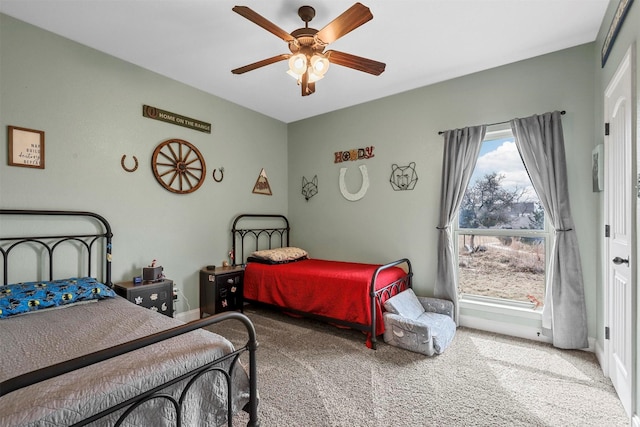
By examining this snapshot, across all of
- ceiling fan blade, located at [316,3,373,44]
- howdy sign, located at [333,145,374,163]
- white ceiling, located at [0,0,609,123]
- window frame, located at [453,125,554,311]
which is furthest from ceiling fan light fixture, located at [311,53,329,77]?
window frame, located at [453,125,554,311]

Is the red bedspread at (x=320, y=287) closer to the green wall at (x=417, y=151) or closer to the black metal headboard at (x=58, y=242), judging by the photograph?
the green wall at (x=417, y=151)

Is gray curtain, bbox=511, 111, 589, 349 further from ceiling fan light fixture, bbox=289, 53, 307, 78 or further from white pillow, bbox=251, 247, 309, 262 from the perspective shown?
white pillow, bbox=251, 247, 309, 262

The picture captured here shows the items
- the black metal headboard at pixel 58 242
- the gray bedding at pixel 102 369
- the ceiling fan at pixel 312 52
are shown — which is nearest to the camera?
the gray bedding at pixel 102 369

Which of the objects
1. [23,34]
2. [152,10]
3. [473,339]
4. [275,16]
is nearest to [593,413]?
[473,339]

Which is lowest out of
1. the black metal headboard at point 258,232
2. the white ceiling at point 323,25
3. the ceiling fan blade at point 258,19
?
the black metal headboard at point 258,232

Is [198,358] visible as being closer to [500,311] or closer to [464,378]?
[464,378]

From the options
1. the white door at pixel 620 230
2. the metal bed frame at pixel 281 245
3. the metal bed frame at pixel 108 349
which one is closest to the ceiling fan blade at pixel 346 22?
the white door at pixel 620 230

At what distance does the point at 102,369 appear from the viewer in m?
1.17

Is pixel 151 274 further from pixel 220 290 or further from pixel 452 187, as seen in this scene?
pixel 452 187

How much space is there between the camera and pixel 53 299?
204 centimetres

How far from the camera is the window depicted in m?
2.94

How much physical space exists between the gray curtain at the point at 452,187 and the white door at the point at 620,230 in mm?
1038

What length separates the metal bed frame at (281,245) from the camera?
271 centimetres

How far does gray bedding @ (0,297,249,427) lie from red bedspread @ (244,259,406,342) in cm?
152
